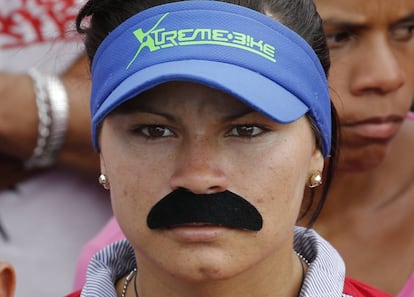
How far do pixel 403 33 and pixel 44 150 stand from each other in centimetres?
91

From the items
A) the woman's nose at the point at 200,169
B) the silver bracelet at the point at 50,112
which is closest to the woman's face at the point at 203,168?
the woman's nose at the point at 200,169

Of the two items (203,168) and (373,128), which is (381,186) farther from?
(203,168)

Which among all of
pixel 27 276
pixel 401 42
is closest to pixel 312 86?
pixel 401 42

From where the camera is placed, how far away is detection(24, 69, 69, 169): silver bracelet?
8.41ft

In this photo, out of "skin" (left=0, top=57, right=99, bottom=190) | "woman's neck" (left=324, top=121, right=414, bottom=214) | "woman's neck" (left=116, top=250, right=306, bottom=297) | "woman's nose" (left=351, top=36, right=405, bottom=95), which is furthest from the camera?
"woman's neck" (left=324, top=121, right=414, bottom=214)

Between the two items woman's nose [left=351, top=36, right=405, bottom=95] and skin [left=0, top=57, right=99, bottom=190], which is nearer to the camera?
woman's nose [left=351, top=36, right=405, bottom=95]

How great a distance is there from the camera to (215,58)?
1605mm

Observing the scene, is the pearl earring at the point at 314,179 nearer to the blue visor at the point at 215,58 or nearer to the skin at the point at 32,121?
the blue visor at the point at 215,58

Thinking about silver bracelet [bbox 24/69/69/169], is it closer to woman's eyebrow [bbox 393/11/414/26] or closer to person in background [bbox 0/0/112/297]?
person in background [bbox 0/0/112/297]

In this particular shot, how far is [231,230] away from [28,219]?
1136 mm

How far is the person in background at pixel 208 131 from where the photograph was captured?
1.60m

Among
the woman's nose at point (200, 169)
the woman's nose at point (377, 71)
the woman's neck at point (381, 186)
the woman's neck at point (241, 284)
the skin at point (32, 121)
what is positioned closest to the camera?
the woman's nose at point (200, 169)

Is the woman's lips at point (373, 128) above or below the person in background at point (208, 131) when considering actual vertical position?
below

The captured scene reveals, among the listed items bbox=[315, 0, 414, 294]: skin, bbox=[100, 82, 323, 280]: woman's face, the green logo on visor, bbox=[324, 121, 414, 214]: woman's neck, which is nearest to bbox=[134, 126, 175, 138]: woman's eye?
bbox=[100, 82, 323, 280]: woman's face
